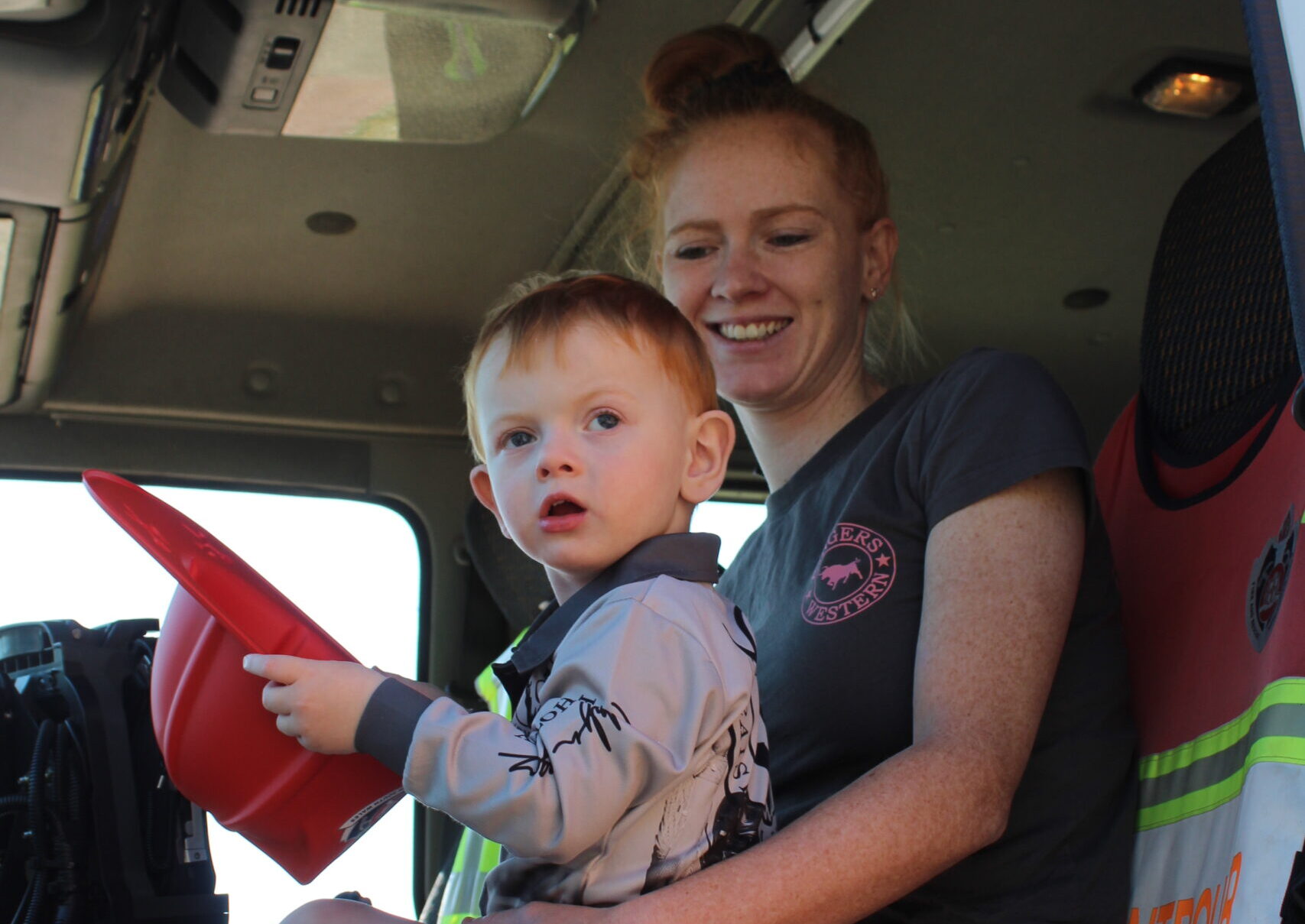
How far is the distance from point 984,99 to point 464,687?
59.5 inches

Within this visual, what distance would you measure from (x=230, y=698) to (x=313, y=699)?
0.28 feet

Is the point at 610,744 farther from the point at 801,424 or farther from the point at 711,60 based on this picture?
the point at 711,60

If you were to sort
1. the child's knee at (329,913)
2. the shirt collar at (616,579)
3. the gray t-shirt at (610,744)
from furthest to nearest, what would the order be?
the shirt collar at (616,579) < the child's knee at (329,913) < the gray t-shirt at (610,744)

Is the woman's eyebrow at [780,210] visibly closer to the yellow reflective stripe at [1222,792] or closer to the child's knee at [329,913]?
the yellow reflective stripe at [1222,792]

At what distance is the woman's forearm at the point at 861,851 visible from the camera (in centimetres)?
125

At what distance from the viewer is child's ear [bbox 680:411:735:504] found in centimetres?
148

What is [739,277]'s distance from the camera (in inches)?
81.7

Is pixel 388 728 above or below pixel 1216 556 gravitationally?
below

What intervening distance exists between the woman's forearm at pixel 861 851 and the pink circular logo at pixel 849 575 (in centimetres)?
24

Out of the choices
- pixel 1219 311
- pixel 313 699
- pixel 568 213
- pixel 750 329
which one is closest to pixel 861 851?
pixel 313 699

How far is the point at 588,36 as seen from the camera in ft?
7.43

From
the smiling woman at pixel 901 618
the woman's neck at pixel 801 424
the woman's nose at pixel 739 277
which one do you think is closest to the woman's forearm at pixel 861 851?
the smiling woman at pixel 901 618

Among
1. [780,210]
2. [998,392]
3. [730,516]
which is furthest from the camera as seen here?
[730,516]

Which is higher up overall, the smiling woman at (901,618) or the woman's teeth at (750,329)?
the woman's teeth at (750,329)
